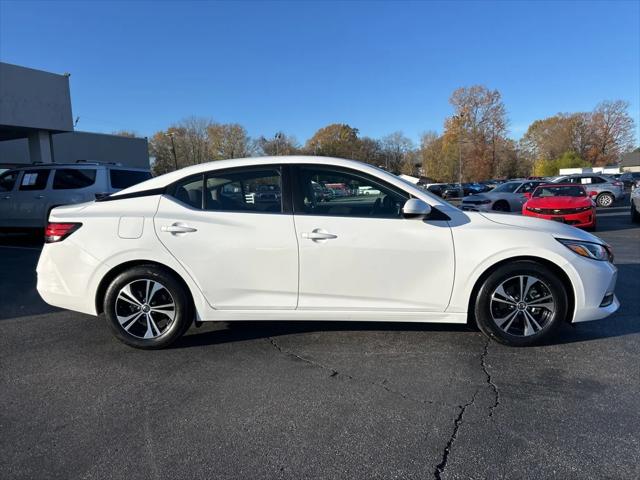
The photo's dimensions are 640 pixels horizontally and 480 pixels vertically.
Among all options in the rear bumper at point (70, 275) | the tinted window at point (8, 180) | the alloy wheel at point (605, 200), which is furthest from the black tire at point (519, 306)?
the alloy wheel at point (605, 200)

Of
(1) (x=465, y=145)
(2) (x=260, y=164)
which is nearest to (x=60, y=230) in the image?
(2) (x=260, y=164)

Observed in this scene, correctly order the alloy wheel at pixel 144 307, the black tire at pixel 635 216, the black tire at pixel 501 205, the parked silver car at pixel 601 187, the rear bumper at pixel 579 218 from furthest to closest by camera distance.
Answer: the parked silver car at pixel 601 187 < the black tire at pixel 501 205 < the black tire at pixel 635 216 < the rear bumper at pixel 579 218 < the alloy wheel at pixel 144 307

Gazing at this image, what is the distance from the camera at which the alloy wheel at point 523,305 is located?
3654 mm

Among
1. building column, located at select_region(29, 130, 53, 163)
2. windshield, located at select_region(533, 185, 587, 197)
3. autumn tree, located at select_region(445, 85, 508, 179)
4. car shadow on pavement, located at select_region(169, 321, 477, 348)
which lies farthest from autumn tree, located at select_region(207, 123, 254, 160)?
car shadow on pavement, located at select_region(169, 321, 477, 348)

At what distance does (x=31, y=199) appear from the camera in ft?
32.1

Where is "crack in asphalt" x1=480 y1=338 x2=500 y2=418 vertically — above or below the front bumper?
below

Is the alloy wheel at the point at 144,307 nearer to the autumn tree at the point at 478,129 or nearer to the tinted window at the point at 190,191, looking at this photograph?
the tinted window at the point at 190,191

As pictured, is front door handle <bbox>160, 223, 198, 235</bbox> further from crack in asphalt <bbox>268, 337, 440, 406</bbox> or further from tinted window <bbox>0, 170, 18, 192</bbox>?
tinted window <bbox>0, 170, 18, 192</bbox>

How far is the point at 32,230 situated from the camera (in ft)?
32.9

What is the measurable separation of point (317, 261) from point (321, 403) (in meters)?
1.14

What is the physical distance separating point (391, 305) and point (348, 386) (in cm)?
83

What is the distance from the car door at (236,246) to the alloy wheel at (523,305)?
1.75 m

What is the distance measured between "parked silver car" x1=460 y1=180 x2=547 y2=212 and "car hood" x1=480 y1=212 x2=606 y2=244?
38.1ft

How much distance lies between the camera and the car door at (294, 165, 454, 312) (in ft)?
11.7
